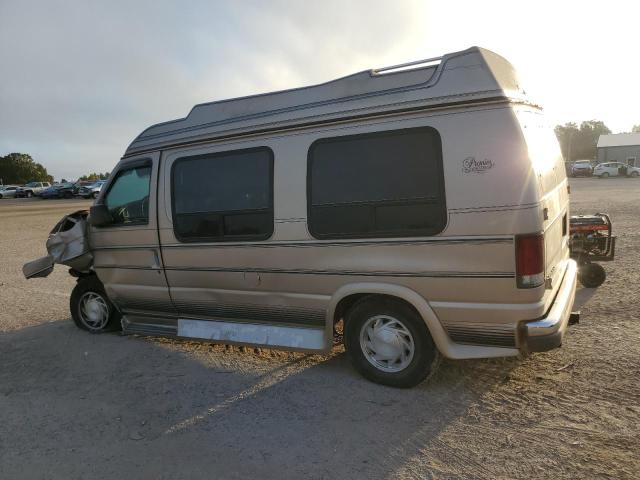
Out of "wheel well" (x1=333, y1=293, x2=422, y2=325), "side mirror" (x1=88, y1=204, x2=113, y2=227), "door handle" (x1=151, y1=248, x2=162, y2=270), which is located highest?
"side mirror" (x1=88, y1=204, x2=113, y2=227)

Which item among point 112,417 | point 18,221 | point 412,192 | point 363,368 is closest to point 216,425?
point 112,417

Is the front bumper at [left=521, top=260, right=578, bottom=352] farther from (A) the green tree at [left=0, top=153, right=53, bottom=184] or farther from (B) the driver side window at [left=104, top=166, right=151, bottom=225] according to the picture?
(A) the green tree at [left=0, top=153, right=53, bottom=184]

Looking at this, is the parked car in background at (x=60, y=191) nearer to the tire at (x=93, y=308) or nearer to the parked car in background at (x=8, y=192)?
the parked car in background at (x=8, y=192)

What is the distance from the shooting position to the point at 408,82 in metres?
3.60

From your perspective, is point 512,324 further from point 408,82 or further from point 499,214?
point 408,82

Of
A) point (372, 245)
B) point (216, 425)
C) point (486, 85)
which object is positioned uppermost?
Result: point (486, 85)

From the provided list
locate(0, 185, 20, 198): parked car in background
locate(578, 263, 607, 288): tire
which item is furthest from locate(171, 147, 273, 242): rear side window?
locate(0, 185, 20, 198): parked car in background

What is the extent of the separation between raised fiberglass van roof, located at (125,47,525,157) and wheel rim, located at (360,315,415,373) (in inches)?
65.6

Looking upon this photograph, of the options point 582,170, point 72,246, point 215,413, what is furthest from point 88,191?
point 582,170

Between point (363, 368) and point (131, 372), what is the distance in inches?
85.5

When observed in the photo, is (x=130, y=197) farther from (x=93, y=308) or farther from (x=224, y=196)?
(x=93, y=308)

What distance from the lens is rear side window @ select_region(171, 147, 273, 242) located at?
422cm

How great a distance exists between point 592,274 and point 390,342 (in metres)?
4.03

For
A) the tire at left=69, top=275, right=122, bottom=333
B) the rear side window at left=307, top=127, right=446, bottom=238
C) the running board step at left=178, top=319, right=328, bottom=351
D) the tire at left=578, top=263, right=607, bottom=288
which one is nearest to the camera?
the rear side window at left=307, top=127, right=446, bottom=238
